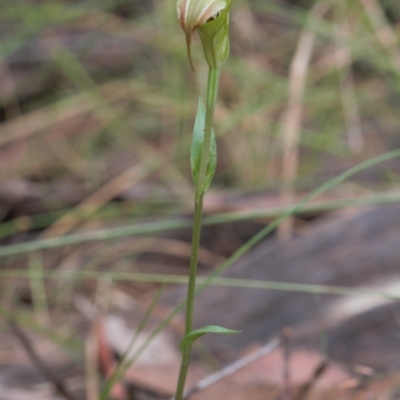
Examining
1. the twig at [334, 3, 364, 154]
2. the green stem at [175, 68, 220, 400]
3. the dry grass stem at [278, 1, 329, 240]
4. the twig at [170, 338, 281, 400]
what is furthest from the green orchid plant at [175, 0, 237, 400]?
the twig at [334, 3, 364, 154]

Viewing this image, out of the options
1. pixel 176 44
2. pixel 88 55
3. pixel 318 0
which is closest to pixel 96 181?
pixel 176 44

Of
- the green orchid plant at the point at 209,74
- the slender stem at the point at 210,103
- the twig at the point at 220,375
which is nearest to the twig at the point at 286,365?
the twig at the point at 220,375

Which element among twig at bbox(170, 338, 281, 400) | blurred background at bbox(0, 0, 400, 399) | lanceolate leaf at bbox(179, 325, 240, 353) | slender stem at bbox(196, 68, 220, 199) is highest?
blurred background at bbox(0, 0, 400, 399)

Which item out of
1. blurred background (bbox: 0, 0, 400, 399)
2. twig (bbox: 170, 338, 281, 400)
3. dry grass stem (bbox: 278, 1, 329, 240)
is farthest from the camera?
dry grass stem (bbox: 278, 1, 329, 240)

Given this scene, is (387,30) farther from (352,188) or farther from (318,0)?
(352,188)

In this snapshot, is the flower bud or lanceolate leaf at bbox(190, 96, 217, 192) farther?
lanceolate leaf at bbox(190, 96, 217, 192)

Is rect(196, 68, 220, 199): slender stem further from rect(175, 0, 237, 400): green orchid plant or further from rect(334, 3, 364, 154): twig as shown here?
rect(334, 3, 364, 154): twig

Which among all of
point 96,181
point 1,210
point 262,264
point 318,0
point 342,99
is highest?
point 318,0

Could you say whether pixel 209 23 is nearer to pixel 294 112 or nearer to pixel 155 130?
pixel 294 112
